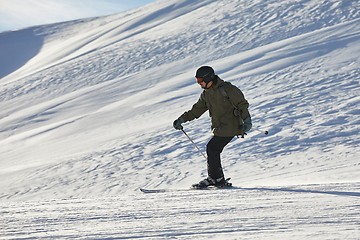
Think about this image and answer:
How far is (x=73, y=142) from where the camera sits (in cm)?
1300

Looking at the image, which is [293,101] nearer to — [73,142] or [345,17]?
[73,142]

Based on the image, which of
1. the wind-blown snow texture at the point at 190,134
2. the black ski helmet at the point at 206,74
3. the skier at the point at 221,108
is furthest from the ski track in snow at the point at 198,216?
the black ski helmet at the point at 206,74

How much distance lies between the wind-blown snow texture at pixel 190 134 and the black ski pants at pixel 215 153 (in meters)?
0.51

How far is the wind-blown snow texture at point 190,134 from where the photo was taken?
3742 millimetres

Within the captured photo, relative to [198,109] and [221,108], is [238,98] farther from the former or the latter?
[198,109]

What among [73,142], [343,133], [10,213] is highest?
[10,213]

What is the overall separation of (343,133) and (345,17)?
11.2 m

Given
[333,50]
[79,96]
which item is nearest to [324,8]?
[333,50]

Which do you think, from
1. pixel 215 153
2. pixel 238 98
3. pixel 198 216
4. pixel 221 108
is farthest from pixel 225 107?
pixel 198 216

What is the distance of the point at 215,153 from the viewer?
579cm

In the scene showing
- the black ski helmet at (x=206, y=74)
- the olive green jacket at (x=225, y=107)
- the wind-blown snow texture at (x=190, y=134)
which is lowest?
the wind-blown snow texture at (x=190, y=134)

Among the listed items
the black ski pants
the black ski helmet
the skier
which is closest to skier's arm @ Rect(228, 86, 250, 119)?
the skier

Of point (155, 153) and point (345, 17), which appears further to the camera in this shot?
point (345, 17)

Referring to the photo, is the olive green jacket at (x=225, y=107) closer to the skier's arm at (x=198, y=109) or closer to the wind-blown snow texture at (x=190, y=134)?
the skier's arm at (x=198, y=109)
